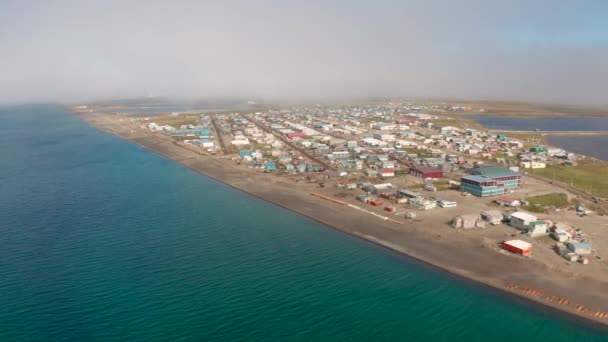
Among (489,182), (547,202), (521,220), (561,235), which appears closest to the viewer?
(561,235)

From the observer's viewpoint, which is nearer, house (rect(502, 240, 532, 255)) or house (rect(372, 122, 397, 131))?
house (rect(502, 240, 532, 255))

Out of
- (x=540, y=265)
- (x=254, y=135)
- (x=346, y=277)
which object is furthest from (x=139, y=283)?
(x=254, y=135)

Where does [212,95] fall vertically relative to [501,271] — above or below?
above

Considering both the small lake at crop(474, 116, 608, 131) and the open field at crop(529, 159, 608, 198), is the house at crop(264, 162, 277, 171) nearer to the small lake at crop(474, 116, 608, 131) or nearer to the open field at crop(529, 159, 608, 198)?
the open field at crop(529, 159, 608, 198)

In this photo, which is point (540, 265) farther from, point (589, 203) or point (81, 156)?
point (81, 156)

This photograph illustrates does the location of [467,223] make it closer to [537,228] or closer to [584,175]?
[537,228]

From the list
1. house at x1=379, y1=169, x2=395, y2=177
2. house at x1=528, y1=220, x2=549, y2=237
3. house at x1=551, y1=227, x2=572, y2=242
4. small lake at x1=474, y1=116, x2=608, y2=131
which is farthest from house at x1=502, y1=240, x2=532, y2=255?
small lake at x1=474, y1=116, x2=608, y2=131

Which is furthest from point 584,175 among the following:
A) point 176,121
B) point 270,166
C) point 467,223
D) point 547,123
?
point 176,121
